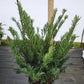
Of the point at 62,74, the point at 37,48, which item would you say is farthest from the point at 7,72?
the point at 37,48

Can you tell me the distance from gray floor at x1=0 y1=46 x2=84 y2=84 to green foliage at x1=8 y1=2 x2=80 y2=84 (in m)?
1.20

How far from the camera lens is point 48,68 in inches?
30.6

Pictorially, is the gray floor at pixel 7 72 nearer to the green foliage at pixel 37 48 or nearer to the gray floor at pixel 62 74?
the gray floor at pixel 62 74

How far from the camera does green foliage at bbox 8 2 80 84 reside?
72 centimetres

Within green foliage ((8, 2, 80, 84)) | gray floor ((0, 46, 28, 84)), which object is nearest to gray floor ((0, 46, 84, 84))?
gray floor ((0, 46, 28, 84))

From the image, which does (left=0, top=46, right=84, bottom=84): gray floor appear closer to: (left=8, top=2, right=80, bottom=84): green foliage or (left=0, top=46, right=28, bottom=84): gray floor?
(left=0, top=46, right=28, bottom=84): gray floor

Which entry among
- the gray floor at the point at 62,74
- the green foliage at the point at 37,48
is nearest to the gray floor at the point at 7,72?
the gray floor at the point at 62,74

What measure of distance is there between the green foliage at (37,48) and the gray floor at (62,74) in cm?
120

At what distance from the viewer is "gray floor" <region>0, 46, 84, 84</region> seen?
2032 mm

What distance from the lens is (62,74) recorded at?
237 cm

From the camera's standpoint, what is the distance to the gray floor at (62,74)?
6.67 feet

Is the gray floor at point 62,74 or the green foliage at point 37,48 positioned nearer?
the green foliage at point 37,48

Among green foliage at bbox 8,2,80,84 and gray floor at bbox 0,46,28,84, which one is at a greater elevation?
green foliage at bbox 8,2,80,84

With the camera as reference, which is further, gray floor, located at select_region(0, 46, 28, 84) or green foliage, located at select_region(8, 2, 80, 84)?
gray floor, located at select_region(0, 46, 28, 84)
